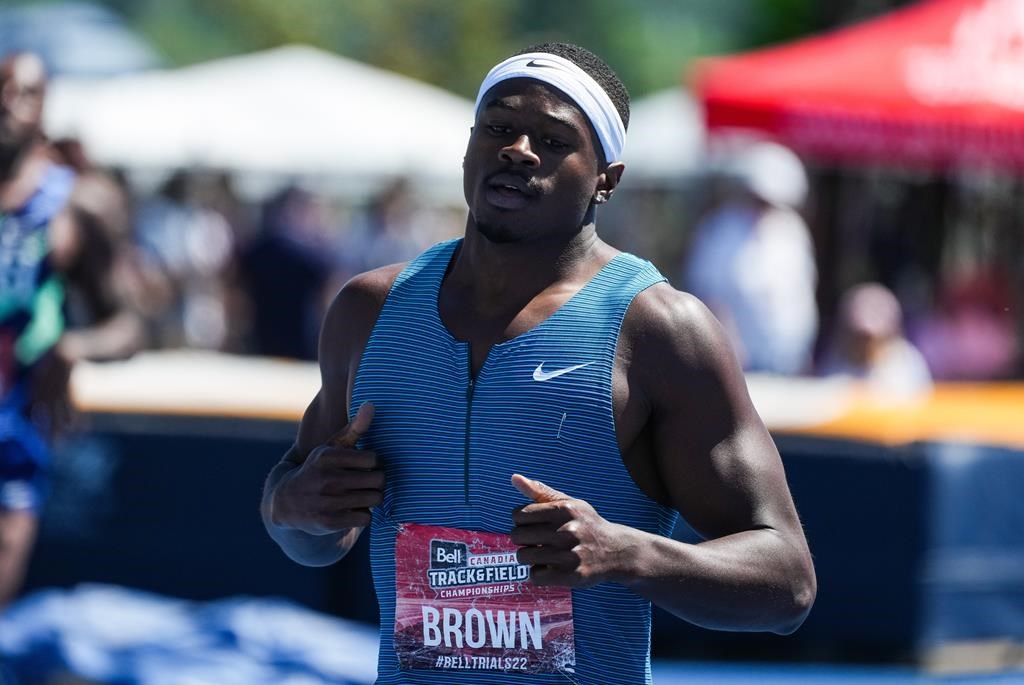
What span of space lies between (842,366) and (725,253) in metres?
Result: 1.50

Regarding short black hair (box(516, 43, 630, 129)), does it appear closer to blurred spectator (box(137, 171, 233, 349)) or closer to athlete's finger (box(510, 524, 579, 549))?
athlete's finger (box(510, 524, 579, 549))

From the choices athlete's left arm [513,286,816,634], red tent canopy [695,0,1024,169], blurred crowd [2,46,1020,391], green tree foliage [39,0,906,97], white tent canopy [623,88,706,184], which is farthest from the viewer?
green tree foliage [39,0,906,97]

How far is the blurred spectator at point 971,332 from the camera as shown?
10719 mm

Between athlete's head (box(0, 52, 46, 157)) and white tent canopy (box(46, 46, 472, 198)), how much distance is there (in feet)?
41.8

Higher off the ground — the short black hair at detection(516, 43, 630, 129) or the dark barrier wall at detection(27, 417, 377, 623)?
the dark barrier wall at detection(27, 417, 377, 623)

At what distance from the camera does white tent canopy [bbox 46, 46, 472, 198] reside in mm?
18109

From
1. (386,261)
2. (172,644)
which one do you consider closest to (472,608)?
(172,644)

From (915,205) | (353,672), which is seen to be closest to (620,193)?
(915,205)

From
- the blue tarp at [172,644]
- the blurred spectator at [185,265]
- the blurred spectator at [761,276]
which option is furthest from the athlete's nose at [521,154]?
the blurred spectator at [185,265]

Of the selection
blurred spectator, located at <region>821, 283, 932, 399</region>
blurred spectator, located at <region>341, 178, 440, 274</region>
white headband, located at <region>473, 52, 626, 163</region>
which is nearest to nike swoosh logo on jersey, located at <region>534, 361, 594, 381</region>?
white headband, located at <region>473, 52, 626, 163</region>

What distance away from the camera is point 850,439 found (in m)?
6.67

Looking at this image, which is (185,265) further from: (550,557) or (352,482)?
(550,557)

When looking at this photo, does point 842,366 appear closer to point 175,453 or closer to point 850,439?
point 850,439

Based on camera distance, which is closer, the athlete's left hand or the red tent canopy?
the athlete's left hand
